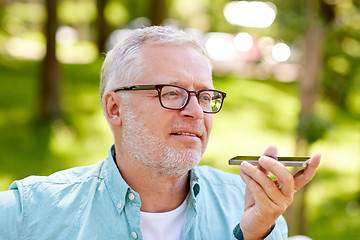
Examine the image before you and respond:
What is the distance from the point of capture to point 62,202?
2.21 meters

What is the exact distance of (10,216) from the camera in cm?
210

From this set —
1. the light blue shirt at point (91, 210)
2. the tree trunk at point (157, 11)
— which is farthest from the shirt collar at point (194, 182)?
the tree trunk at point (157, 11)

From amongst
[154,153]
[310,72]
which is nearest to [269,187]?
[154,153]

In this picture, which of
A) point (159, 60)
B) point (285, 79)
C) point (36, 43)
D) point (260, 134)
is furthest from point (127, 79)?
point (36, 43)

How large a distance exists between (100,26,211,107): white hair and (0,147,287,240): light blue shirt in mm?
388

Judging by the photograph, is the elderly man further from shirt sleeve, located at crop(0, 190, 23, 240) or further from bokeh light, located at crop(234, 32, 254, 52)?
bokeh light, located at crop(234, 32, 254, 52)

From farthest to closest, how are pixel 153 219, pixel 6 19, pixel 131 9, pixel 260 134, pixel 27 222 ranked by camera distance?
pixel 131 9 → pixel 6 19 → pixel 260 134 → pixel 153 219 → pixel 27 222

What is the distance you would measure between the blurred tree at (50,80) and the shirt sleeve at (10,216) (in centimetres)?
764

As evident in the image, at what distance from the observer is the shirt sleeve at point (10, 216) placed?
2076 mm

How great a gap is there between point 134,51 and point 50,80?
25.1 feet

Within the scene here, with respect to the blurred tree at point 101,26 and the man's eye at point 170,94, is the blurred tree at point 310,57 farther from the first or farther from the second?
the blurred tree at point 101,26

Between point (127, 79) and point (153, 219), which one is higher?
point (127, 79)

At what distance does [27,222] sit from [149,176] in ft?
1.88

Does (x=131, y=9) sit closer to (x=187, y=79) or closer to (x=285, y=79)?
(x=285, y=79)
